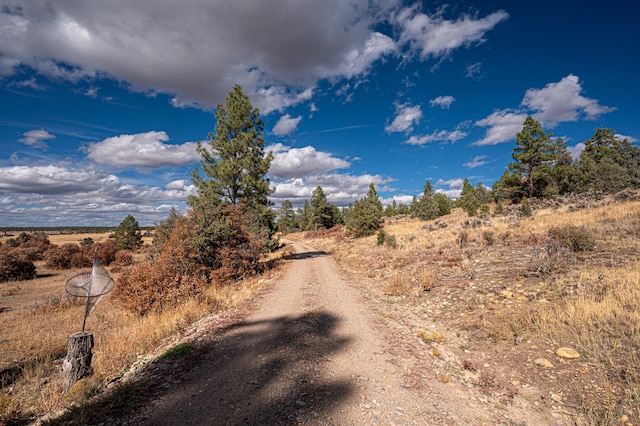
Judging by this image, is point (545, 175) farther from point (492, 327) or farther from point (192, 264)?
point (192, 264)

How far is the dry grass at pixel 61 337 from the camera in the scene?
18.1ft

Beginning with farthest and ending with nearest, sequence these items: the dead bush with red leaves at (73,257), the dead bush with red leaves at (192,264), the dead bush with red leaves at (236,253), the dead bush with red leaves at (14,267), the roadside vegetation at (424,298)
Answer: the dead bush with red leaves at (73,257) < the dead bush with red leaves at (14,267) < the dead bush with red leaves at (236,253) < the dead bush with red leaves at (192,264) < the roadside vegetation at (424,298)

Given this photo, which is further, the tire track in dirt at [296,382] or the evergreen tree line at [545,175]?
the evergreen tree line at [545,175]

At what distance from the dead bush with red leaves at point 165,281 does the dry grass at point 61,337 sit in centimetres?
72

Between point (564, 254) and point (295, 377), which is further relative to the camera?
point (564, 254)

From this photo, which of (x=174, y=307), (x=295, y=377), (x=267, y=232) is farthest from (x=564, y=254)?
(x=267, y=232)

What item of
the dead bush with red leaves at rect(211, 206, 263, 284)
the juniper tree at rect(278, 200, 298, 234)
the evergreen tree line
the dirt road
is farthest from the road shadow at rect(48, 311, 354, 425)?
the juniper tree at rect(278, 200, 298, 234)

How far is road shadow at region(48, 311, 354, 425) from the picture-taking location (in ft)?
13.6

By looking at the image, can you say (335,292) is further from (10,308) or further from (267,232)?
(10,308)

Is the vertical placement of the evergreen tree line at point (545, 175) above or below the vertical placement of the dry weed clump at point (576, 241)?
above

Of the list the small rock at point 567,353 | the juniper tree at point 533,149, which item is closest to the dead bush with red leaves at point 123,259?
the small rock at point 567,353

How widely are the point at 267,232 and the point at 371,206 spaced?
30559 millimetres

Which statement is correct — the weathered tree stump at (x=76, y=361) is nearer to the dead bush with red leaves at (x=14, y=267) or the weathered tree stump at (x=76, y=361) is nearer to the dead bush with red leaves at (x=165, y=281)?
the dead bush with red leaves at (x=165, y=281)

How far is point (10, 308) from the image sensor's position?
51.3ft
